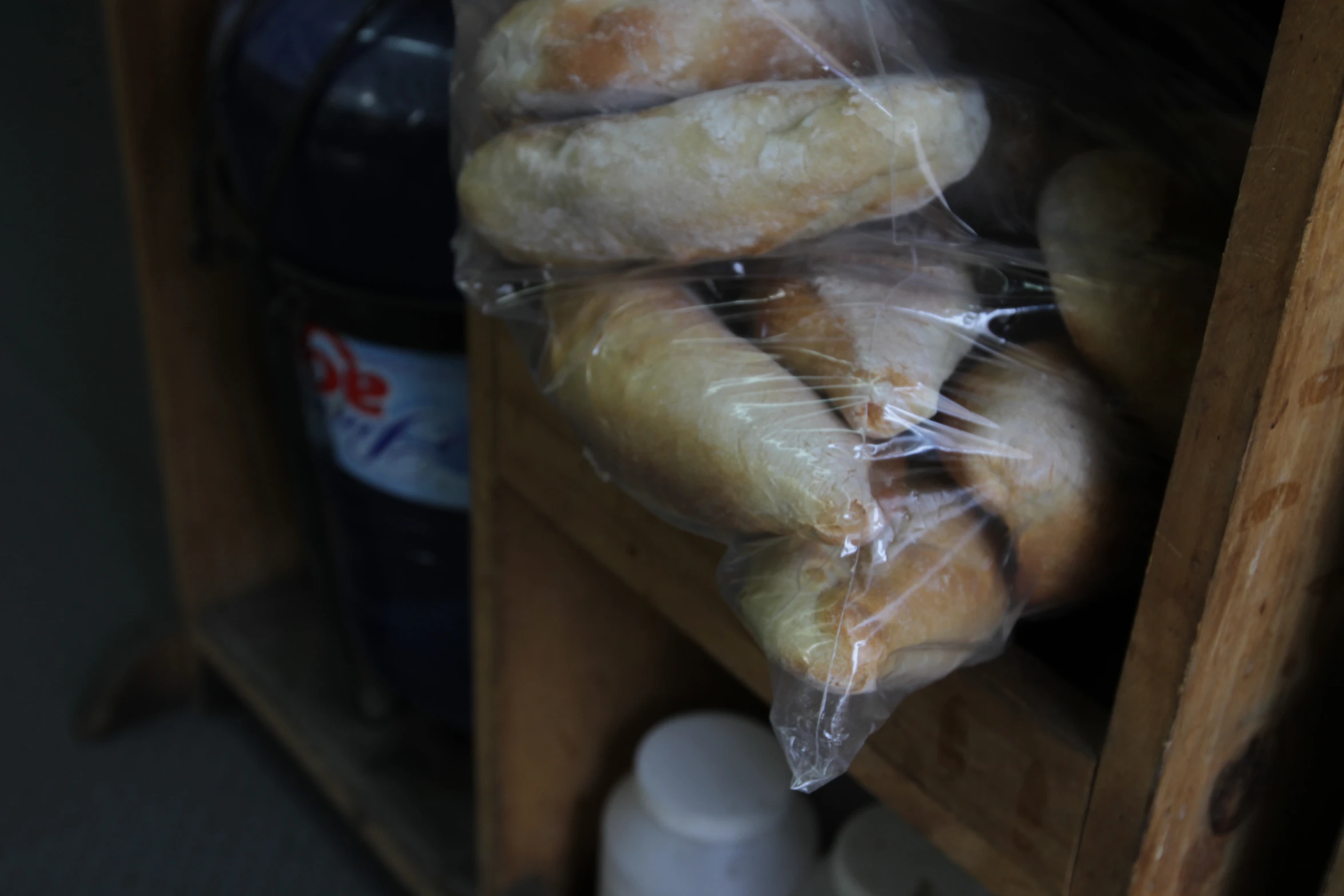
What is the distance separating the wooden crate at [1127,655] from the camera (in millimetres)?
320

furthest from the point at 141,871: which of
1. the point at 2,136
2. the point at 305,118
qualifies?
the point at 2,136

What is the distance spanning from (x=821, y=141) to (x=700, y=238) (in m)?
0.06

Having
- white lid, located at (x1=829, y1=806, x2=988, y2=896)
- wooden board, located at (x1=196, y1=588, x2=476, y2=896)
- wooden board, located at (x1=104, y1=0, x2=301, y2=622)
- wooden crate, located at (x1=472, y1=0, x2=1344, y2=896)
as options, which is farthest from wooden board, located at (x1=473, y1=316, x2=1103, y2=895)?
wooden board, located at (x1=104, y1=0, x2=301, y2=622)

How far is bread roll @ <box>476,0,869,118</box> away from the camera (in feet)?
1.37

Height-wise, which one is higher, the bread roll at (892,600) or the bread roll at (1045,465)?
the bread roll at (1045,465)

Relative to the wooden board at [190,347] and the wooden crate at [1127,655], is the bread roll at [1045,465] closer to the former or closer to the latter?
the wooden crate at [1127,655]

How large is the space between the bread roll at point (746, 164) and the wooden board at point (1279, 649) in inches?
4.5

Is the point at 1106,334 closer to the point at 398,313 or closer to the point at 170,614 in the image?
the point at 398,313

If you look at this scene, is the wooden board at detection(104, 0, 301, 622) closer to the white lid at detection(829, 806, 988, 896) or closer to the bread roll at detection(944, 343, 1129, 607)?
the white lid at detection(829, 806, 988, 896)

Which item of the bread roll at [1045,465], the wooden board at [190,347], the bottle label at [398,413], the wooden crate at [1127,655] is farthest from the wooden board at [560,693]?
the wooden board at [190,347]

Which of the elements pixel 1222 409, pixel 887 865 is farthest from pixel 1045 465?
pixel 887 865

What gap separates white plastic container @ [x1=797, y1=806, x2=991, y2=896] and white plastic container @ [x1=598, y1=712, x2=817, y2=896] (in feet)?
0.16

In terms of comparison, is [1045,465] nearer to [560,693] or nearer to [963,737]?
[963,737]

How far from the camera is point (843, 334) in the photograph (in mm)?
398
